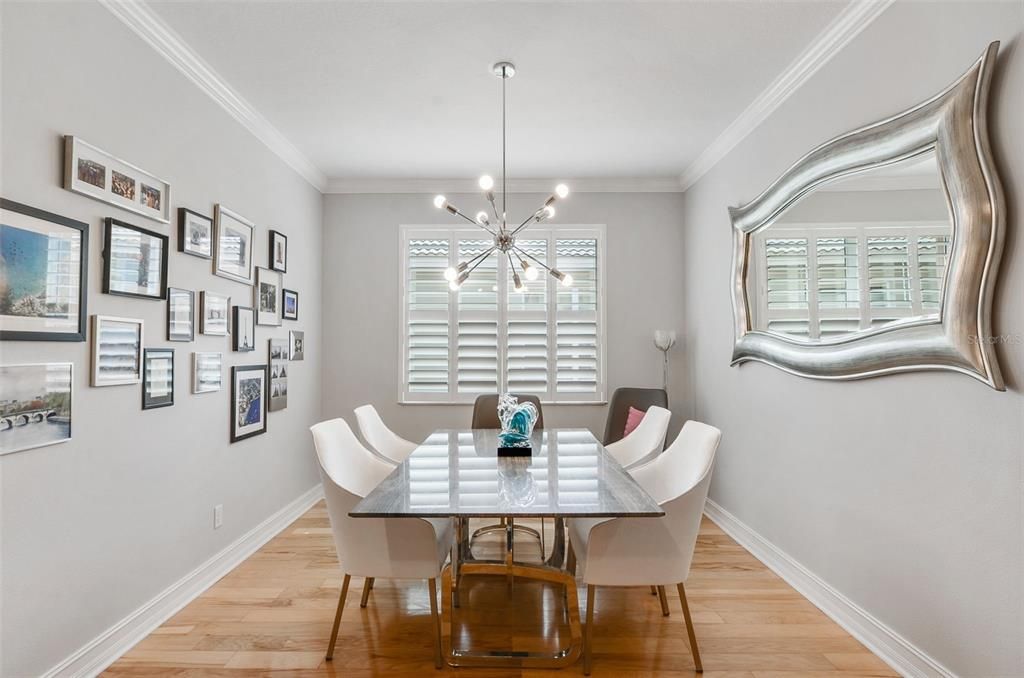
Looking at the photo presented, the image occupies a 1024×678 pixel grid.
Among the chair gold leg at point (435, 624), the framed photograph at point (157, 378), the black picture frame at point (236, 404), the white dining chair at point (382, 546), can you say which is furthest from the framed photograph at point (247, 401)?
the chair gold leg at point (435, 624)

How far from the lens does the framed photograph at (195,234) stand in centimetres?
283

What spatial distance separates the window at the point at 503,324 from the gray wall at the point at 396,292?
0.36 feet

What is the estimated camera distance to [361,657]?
230 cm

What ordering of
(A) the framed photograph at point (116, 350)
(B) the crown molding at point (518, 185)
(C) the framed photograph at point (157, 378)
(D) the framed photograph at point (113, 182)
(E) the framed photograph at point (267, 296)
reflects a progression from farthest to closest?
(B) the crown molding at point (518, 185) → (E) the framed photograph at point (267, 296) → (C) the framed photograph at point (157, 378) → (A) the framed photograph at point (116, 350) → (D) the framed photograph at point (113, 182)

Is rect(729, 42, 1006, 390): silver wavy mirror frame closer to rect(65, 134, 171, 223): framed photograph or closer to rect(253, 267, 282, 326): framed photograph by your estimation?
rect(65, 134, 171, 223): framed photograph

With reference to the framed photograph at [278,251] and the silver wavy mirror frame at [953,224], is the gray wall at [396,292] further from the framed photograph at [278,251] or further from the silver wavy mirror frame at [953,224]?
the silver wavy mirror frame at [953,224]

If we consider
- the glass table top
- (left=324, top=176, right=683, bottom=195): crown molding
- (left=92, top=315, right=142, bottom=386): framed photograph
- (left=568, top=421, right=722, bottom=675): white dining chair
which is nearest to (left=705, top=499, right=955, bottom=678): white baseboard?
(left=568, top=421, right=722, bottom=675): white dining chair

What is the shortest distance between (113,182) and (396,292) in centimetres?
279

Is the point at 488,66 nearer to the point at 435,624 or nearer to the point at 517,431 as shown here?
the point at 517,431

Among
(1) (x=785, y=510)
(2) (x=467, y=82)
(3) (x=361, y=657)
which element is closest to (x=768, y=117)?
(2) (x=467, y=82)

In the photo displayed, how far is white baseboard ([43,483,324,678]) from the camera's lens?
215cm

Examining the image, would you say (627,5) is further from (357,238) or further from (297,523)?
(297,523)

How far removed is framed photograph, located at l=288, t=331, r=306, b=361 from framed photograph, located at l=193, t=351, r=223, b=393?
3.41 feet

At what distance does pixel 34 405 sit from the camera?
6.36ft
